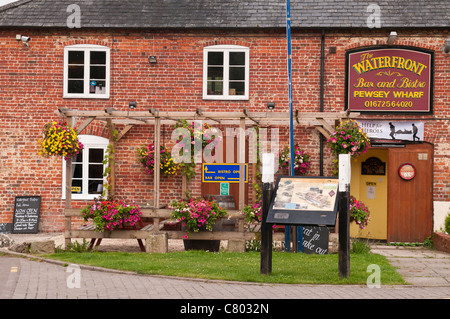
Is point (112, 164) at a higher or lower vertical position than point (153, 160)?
lower

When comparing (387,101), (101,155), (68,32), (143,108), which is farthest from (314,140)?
(68,32)

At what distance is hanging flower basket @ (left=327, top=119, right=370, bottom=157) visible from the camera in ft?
39.3

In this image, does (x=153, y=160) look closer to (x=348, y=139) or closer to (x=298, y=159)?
(x=298, y=159)

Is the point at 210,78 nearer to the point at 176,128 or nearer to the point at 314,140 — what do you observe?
the point at 176,128

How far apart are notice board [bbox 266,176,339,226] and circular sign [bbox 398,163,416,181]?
6.48m

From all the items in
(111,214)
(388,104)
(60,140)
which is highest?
(388,104)

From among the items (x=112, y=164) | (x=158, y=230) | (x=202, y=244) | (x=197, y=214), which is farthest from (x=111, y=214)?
(x=112, y=164)

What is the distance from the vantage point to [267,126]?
15234 millimetres

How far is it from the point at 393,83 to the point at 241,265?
7.26 metres

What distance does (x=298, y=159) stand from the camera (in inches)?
581

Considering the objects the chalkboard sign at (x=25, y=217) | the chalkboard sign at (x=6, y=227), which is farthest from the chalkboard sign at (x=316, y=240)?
the chalkboard sign at (x=6, y=227)

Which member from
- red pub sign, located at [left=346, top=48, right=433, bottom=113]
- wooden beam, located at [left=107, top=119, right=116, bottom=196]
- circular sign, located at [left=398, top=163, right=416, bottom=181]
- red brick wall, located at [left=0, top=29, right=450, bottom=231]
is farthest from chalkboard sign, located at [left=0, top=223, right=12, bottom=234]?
circular sign, located at [left=398, top=163, right=416, bottom=181]

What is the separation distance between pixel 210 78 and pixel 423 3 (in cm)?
571

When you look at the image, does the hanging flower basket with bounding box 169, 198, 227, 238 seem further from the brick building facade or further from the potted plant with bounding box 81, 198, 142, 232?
the brick building facade
